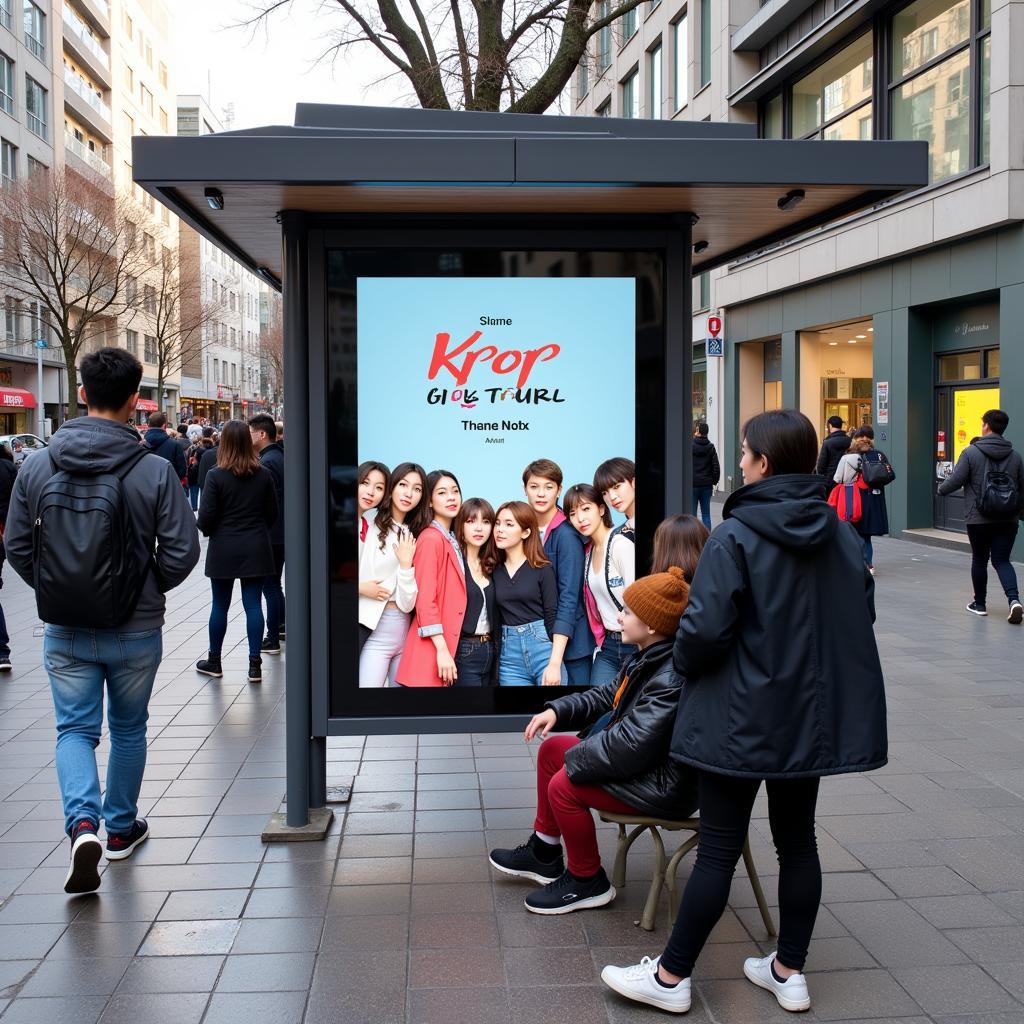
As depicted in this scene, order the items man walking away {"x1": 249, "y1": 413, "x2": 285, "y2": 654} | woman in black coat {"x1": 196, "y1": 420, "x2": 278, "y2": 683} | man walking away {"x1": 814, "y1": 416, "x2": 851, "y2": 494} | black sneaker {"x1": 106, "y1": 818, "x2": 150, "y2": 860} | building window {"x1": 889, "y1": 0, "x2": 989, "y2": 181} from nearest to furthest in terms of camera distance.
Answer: black sneaker {"x1": 106, "y1": 818, "x2": 150, "y2": 860} → woman in black coat {"x1": 196, "y1": 420, "x2": 278, "y2": 683} → man walking away {"x1": 249, "y1": 413, "x2": 285, "y2": 654} → man walking away {"x1": 814, "y1": 416, "x2": 851, "y2": 494} → building window {"x1": 889, "y1": 0, "x2": 989, "y2": 181}

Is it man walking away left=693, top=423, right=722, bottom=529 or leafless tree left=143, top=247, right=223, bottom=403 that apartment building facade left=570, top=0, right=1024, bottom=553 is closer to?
man walking away left=693, top=423, right=722, bottom=529

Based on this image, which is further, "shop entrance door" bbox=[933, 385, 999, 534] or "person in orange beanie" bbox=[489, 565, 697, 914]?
"shop entrance door" bbox=[933, 385, 999, 534]

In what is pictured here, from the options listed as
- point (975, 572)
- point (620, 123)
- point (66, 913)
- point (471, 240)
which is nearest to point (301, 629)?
point (66, 913)

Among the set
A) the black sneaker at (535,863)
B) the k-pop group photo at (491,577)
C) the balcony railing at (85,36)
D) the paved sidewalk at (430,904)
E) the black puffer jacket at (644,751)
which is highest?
the balcony railing at (85,36)

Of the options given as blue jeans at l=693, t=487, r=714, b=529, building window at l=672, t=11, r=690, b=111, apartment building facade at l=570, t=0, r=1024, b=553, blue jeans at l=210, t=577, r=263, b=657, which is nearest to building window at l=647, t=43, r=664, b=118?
building window at l=672, t=11, r=690, b=111

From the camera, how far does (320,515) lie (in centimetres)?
→ 479

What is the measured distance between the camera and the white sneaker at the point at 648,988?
3393 mm

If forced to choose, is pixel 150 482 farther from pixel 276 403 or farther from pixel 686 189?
pixel 276 403

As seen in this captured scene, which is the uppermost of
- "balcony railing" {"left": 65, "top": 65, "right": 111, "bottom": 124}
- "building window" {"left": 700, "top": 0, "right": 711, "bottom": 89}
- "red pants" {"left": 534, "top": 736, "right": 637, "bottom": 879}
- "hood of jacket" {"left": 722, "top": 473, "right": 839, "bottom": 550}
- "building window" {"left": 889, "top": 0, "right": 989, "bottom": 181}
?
"balcony railing" {"left": 65, "top": 65, "right": 111, "bottom": 124}

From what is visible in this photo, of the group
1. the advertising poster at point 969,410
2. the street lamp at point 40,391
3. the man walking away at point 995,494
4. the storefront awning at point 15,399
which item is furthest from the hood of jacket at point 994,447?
the street lamp at point 40,391

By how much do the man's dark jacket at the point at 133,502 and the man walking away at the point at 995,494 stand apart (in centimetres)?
791

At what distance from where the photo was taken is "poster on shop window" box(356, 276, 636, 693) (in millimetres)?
4746

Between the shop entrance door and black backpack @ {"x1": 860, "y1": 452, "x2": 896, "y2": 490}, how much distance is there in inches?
155

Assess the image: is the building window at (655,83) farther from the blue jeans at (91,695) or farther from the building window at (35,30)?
the blue jeans at (91,695)
